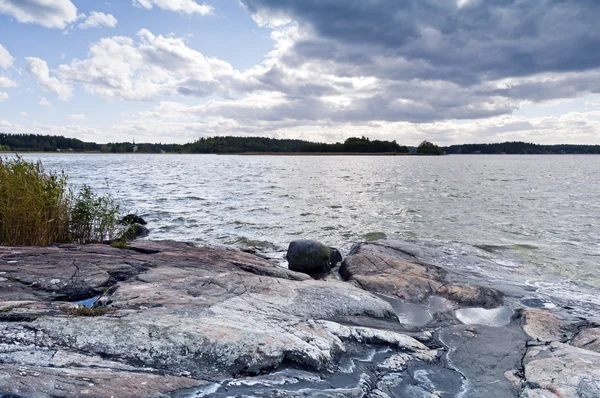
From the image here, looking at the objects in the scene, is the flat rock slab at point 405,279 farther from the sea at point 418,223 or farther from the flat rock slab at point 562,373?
the flat rock slab at point 562,373

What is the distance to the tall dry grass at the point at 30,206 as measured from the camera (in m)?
9.98

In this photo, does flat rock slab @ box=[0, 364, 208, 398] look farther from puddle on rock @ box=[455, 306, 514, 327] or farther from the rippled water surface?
the rippled water surface

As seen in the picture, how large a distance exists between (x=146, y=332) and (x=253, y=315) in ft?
5.44

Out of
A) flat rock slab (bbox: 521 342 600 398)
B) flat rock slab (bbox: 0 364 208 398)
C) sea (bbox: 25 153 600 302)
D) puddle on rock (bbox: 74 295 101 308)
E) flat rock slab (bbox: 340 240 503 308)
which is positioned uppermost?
flat rock slab (bbox: 0 364 208 398)

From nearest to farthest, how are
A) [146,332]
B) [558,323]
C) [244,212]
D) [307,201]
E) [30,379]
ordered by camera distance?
1. [30,379]
2. [146,332]
3. [558,323]
4. [244,212]
5. [307,201]

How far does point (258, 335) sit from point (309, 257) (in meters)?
6.65

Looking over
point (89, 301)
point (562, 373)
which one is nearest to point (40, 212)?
point (89, 301)

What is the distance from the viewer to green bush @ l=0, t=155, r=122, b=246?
10.0 m

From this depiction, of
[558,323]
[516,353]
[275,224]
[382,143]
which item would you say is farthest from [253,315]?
[382,143]

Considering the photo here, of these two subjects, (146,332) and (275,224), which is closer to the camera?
(146,332)

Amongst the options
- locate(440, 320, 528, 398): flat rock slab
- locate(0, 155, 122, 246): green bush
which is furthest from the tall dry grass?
locate(440, 320, 528, 398): flat rock slab

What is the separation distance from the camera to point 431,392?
452 cm

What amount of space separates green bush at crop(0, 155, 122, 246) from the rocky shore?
2.11 m

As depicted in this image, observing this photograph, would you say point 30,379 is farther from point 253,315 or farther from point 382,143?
point 382,143
